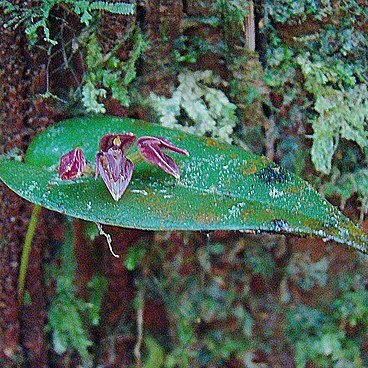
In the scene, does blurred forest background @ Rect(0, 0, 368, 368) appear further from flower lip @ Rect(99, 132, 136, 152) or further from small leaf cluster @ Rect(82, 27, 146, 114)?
flower lip @ Rect(99, 132, 136, 152)

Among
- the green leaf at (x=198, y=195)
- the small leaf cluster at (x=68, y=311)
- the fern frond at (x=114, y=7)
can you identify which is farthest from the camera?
the small leaf cluster at (x=68, y=311)

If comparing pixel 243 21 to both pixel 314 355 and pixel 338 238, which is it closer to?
pixel 338 238

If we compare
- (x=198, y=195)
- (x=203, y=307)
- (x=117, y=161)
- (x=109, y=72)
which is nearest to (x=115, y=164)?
(x=117, y=161)

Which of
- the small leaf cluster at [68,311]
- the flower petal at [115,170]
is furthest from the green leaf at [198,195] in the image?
the small leaf cluster at [68,311]

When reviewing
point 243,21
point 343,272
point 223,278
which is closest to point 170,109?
point 243,21

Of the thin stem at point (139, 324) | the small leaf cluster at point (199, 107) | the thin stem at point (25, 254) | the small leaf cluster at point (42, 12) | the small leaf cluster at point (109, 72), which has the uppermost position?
the small leaf cluster at point (42, 12)

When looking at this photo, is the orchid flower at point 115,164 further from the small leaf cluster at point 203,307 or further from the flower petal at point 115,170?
the small leaf cluster at point 203,307
